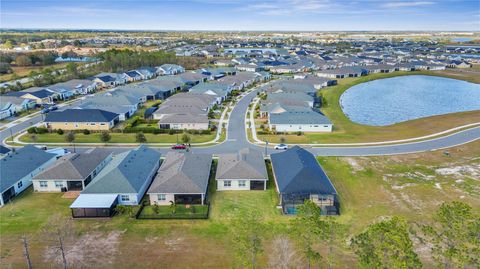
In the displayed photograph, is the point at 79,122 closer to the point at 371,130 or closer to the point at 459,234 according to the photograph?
the point at 371,130

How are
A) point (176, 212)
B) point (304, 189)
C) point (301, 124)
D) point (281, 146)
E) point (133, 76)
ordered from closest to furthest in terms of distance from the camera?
point (176, 212) → point (304, 189) → point (281, 146) → point (301, 124) → point (133, 76)

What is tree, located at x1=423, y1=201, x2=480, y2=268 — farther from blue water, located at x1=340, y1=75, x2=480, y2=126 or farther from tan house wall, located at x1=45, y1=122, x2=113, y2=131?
tan house wall, located at x1=45, y1=122, x2=113, y2=131

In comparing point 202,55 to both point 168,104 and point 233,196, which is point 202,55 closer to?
point 168,104

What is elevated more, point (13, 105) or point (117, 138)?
point (13, 105)

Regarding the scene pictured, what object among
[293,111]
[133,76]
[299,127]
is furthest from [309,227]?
[133,76]

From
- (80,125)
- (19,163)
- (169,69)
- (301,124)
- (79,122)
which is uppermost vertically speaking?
(169,69)

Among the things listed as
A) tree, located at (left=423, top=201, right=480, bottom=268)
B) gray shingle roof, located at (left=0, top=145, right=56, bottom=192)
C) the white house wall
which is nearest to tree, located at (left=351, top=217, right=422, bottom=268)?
tree, located at (left=423, top=201, right=480, bottom=268)

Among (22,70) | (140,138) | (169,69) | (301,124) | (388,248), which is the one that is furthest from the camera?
(22,70)
